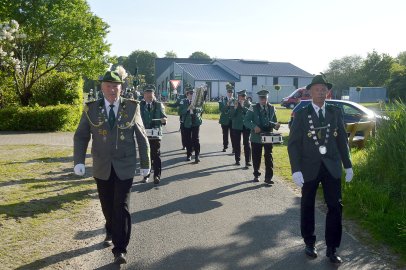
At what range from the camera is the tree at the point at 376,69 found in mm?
65062

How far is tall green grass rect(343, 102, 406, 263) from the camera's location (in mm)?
5757

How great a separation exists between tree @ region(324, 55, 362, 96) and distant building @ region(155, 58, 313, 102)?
30.2ft

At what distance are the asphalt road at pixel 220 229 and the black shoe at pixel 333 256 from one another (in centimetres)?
6

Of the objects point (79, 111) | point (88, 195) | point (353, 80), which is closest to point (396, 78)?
point (353, 80)

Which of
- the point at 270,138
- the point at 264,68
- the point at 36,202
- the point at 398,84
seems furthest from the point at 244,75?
the point at 36,202

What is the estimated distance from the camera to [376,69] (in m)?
66.2

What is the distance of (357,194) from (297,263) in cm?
295

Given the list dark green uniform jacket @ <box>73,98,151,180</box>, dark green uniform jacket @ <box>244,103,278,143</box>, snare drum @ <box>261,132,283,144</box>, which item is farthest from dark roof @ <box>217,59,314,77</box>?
dark green uniform jacket @ <box>73,98,151,180</box>

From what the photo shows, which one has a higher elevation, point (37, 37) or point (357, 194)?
point (37, 37)

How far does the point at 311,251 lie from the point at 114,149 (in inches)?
109

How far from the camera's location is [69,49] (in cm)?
2108

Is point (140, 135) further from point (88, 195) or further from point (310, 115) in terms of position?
point (88, 195)

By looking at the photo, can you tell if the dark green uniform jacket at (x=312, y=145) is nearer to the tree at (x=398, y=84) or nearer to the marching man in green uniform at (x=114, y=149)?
the marching man in green uniform at (x=114, y=149)

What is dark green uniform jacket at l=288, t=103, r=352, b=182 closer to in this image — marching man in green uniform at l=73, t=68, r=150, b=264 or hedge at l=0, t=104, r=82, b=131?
marching man in green uniform at l=73, t=68, r=150, b=264
